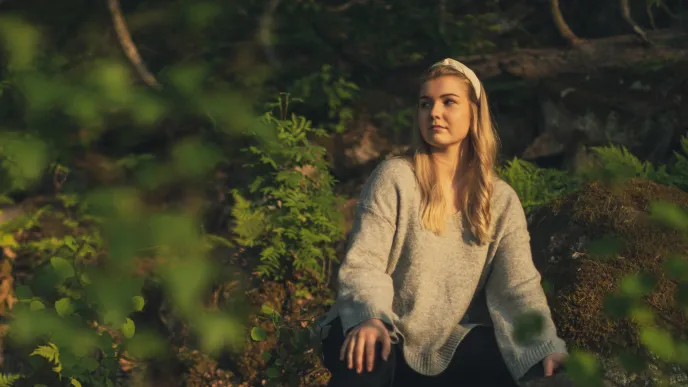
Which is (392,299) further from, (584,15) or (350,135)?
(584,15)

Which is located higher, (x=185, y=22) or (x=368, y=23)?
(x=185, y=22)

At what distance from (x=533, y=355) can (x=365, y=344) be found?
772mm

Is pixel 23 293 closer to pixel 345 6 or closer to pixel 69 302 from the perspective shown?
pixel 69 302

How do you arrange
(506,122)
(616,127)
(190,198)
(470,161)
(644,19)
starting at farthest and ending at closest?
(644,19), (506,122), (616,127), (470,161), (190,198)

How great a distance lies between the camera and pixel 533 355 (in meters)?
3.80

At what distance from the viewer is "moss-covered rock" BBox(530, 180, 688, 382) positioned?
4.48 metres

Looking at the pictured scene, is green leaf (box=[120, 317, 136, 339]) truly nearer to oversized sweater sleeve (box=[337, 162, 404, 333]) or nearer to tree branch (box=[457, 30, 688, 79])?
oversized sweater sleeve (box=[337, 162, 404, 333])

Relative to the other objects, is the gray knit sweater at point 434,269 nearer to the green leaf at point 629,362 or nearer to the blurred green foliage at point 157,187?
the blurred green foliage at point 157,187

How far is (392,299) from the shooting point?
4012 millimetres

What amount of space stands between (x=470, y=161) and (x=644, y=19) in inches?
280

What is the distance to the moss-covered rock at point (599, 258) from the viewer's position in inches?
176

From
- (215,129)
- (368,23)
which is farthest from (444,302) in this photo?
(368,23)

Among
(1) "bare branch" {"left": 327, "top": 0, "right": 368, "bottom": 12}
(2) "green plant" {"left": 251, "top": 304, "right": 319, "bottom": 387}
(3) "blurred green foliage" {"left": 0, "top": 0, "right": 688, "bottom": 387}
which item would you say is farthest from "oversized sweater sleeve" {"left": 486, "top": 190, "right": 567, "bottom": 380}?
(1) "bare branch" {"left": 327, "top": 0, "right": 368, "bottom": 12}

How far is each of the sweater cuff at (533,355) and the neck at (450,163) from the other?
36.1 inches
